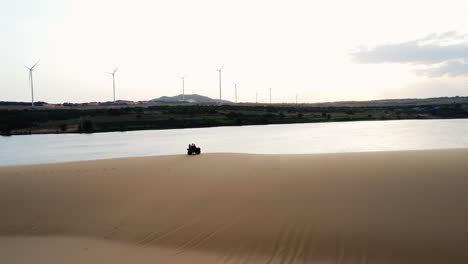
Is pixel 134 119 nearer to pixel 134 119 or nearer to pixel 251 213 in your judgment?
pixel 134 119

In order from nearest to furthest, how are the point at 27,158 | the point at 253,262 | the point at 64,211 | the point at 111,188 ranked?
the point at 253,262 < the point at 64,211 < the point at 111,188 < the point at 27,158

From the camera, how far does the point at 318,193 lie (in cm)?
838

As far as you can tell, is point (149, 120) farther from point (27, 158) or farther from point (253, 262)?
point (253, 262)

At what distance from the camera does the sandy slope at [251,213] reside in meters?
6.37

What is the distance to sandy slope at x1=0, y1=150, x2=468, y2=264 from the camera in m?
6.37

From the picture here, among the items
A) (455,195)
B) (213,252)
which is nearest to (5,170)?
(213,252)

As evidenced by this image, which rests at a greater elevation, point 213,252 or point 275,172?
point 275,172

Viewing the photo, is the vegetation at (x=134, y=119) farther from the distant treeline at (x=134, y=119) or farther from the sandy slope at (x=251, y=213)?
the sandy slope at (x=251, y=213)

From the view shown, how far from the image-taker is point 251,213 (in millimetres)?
7777

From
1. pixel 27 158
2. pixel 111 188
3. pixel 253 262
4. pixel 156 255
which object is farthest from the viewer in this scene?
pixel 27 158

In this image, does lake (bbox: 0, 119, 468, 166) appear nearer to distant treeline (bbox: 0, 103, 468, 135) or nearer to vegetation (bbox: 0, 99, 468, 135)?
distant treeline (bbox: 0, 103, 468, 135)

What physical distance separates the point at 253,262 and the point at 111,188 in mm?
5491

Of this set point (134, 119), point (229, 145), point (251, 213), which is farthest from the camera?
point (134, 119)

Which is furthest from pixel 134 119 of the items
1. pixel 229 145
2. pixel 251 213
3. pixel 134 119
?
pixel 251 213
